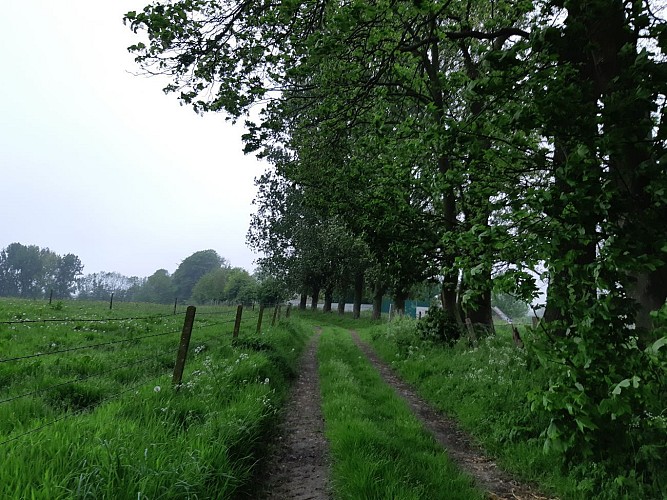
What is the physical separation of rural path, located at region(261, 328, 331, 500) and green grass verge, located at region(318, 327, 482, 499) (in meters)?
0.19

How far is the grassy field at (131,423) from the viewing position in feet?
10.4

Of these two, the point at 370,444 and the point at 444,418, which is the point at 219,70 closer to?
the point at 370,444

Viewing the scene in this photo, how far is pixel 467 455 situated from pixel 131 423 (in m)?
4.56

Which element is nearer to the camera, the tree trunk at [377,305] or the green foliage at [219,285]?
the tree trunk at [377,305]

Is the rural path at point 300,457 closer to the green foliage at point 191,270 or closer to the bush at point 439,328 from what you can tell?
the bush at point 439,328

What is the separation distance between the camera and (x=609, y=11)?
10.6 feet

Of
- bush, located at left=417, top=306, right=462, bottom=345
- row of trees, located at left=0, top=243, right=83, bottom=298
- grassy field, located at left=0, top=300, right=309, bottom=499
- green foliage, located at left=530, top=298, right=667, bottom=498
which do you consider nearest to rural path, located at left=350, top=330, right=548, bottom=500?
green foliage, located at left=530, top=298, right=667, bottom=498

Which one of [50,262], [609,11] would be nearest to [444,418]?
[609,11]

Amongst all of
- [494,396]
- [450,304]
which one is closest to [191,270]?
[450,304]

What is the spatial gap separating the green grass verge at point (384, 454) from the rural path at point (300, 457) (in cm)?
19

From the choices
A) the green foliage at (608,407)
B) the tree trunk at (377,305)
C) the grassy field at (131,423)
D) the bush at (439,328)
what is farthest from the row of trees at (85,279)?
the green foliage at (608,407)

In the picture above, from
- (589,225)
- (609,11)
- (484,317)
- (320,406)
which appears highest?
(609,11)

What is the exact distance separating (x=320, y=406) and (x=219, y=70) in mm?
6935

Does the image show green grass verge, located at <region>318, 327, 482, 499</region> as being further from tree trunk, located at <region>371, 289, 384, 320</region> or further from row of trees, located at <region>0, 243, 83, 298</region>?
row of trees, located at <region>0, 243, 83, 298</region>
